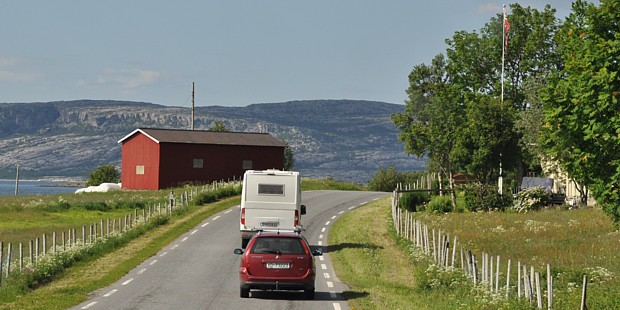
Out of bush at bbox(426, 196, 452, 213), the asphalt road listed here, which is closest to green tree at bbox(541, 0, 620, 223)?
the asphalt road

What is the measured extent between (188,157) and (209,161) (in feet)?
6.76

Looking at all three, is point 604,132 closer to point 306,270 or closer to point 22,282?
point 306,270

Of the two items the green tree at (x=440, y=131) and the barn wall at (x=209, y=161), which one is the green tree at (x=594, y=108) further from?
the barn wall at (x=209, y=161)

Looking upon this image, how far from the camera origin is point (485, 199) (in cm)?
6681

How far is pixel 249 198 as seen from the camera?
38594 millimetres

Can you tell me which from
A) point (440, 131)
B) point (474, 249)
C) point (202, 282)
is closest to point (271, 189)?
point (474, 249)

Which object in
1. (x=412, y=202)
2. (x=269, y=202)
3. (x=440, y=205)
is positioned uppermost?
(x=269, y=202)

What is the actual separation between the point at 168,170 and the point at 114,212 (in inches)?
775

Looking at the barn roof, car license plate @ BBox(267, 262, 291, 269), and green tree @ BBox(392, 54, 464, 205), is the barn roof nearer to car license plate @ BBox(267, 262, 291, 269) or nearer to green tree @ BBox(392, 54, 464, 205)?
green tree @ BBox(392, 54, 464, 205)

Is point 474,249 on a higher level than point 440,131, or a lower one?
lower

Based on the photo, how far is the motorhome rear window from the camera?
126 ft

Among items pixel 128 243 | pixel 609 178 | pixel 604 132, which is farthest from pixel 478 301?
pixel 128 243

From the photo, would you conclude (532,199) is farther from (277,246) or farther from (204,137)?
(277,246)

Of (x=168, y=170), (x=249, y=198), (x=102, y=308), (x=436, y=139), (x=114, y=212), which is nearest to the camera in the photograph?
(x=102, y=308)
